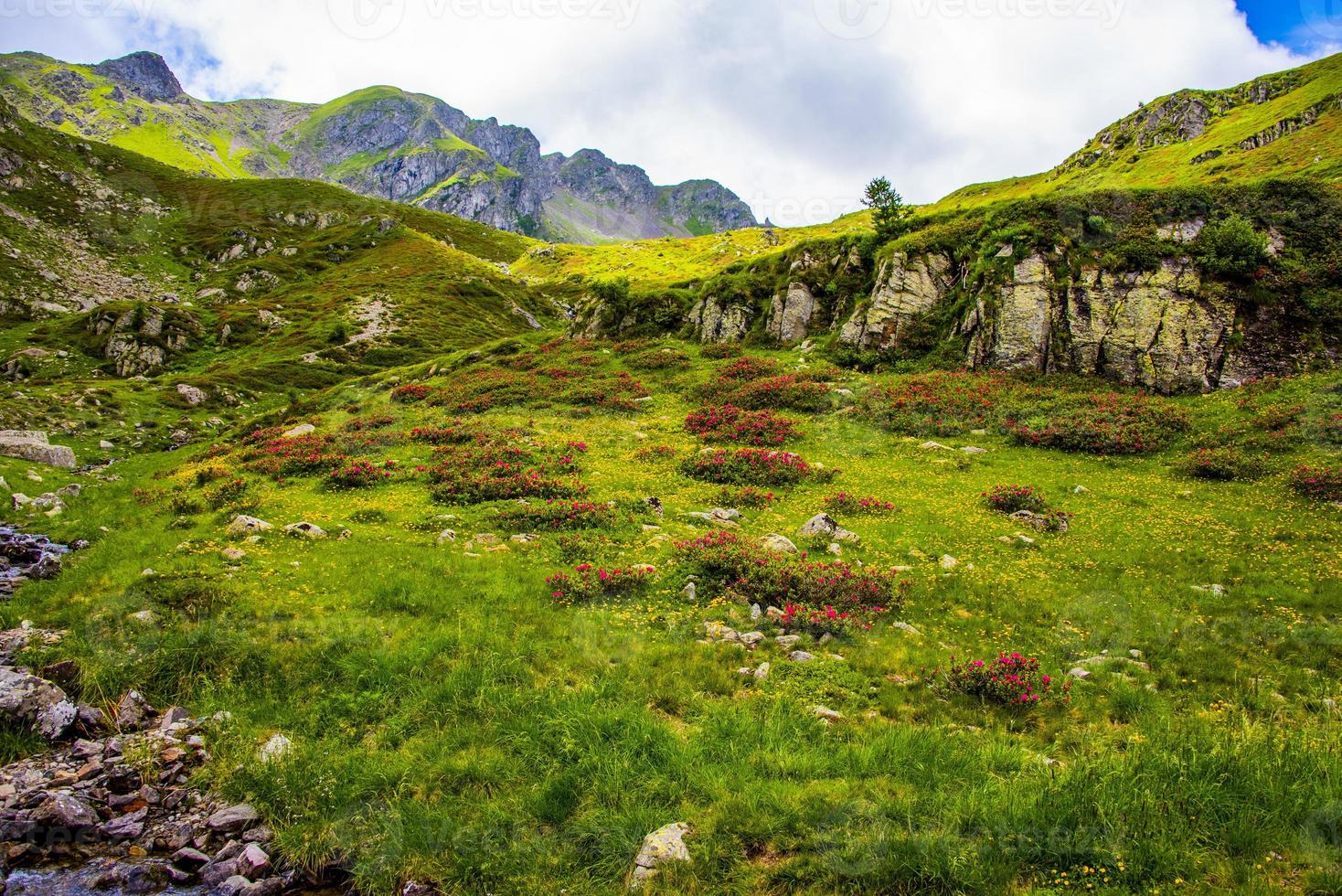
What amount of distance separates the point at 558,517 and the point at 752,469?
8.61 metres

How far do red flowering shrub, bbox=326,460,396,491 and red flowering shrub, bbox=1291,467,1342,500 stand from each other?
2971cm

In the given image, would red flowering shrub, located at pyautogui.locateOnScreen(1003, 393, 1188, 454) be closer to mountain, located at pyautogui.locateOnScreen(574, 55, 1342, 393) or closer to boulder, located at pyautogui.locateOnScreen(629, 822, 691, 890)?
mountain, located at pyautogui.locateOnScreen(574, 55, 1342, 393)

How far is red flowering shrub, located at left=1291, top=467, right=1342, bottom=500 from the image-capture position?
16156mm

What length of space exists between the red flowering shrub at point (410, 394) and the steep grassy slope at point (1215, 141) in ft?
146

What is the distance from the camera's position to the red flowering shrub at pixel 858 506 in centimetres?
1866

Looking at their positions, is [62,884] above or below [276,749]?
below

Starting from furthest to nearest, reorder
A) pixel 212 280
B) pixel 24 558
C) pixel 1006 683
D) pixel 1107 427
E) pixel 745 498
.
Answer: pixel 212 280, pixel 1107 427, pixel 745 498, pixel 24 558, pixel 1006 683

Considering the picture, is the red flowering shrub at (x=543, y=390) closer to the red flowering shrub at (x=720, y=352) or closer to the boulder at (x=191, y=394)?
the red flowering shrub at (x=720, y=352)

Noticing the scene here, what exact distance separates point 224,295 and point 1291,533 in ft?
397

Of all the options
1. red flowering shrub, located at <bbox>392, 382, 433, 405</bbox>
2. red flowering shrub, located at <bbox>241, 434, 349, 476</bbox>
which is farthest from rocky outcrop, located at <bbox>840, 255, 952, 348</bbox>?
red flowering shrub, located at <bbox>241, 434, 349, 476</bbox>

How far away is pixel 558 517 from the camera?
57.8 ft

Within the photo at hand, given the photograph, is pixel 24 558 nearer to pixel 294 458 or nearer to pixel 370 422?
pixel 294 458

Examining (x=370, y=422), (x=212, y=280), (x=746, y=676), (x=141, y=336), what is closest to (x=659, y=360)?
(x=370, y=422)

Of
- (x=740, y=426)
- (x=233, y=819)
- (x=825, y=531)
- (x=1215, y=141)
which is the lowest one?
(x=233, y=819)
